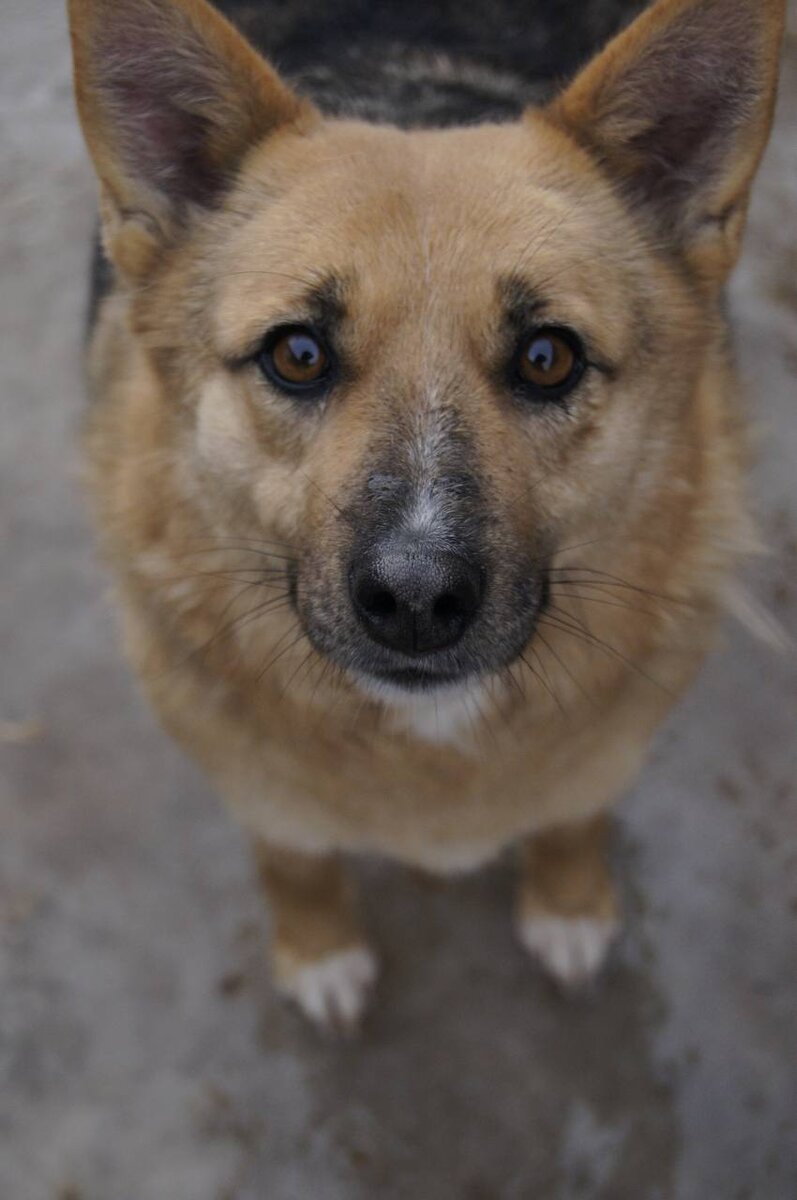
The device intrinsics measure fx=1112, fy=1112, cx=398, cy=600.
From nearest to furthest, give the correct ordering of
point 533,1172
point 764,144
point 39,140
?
point 764,144
point 533,1172
point 39,140

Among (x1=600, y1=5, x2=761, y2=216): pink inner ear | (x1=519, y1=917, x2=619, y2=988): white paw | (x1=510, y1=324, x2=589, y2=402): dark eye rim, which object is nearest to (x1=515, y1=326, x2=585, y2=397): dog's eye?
(x1=510, y1=324, x2=589, y2=402): dark eye rim

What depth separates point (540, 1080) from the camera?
2916 millimetres

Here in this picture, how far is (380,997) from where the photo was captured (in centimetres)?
306

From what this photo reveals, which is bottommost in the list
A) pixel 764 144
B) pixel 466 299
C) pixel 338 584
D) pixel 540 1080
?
pixel 540 1080

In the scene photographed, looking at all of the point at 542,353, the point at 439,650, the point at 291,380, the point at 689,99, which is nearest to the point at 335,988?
the point at 439,650

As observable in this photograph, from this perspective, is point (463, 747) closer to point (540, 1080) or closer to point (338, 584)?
point (338, 584)

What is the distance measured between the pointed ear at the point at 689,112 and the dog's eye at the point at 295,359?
28.1 inches

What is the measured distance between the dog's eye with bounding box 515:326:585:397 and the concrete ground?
4.43 feet

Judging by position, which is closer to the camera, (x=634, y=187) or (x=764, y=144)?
(x=764, y=144)

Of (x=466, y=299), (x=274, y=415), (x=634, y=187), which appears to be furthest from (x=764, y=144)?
(x=274, y=415)

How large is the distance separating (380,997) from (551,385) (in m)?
1.82

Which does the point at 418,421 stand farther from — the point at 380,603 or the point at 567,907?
the point at 567,907

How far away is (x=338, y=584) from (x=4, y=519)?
2284 millimetres

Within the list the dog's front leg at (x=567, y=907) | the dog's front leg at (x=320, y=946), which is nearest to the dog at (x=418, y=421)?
the dog's front leg at (x=320, y=946)
